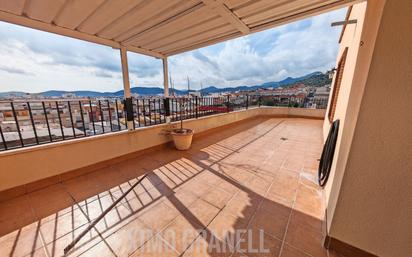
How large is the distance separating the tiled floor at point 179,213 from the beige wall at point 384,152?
42cm

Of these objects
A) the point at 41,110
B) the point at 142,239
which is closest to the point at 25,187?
the point at 41,110

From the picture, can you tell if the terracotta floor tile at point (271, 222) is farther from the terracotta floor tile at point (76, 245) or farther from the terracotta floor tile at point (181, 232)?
the terracotta floor tile at point (76, 245)

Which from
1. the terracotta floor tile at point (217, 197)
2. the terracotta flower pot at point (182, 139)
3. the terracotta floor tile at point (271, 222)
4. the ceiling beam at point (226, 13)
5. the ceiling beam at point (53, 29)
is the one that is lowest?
the terracotta floor tile at point (271, 222)

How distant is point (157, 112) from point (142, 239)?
272 centimetres

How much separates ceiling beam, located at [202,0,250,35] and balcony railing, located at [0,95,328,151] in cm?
215

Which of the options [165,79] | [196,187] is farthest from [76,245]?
[165,79]

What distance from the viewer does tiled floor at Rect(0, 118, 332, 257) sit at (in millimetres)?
1213

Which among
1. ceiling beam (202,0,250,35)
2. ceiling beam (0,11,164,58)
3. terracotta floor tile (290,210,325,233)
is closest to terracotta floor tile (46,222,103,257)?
terracotta floor tile (290,210,325,233)

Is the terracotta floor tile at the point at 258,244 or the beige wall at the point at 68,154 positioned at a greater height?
the beige wall at the point at 68,154

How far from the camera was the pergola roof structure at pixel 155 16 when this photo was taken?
1.40 m

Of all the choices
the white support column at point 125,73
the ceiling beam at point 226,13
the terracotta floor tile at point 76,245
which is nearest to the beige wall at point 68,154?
the white support column at point 125,73

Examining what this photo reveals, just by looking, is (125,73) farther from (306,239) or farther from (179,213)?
(306,239)

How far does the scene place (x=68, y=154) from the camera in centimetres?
213

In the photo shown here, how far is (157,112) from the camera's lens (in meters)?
3.55
